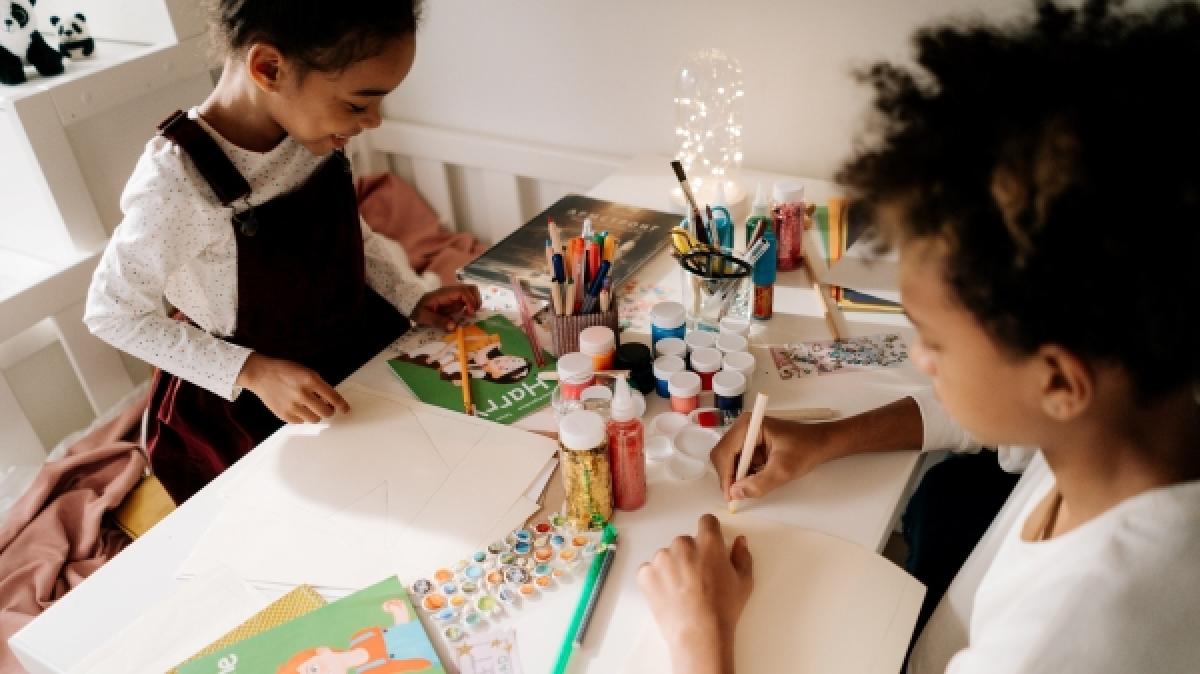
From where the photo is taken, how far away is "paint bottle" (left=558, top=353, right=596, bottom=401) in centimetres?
91

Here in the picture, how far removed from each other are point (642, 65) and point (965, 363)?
112cm

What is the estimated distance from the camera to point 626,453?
0.78 metres

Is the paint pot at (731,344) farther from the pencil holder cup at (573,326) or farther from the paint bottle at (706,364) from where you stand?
the pencil holder cup at (573,326)

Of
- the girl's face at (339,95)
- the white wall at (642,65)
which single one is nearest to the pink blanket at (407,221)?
the white wall at (642,65)

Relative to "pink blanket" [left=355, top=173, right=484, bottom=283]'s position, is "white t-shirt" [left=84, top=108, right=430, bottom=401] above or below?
above

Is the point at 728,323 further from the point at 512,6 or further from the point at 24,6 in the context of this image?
the point at 24,6

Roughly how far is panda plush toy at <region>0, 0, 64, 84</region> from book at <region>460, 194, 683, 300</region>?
0.78 m

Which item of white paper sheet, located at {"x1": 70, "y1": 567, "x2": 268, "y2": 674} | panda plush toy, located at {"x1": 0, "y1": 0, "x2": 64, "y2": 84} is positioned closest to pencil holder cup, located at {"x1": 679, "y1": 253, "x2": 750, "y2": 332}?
white paper sheet, located at {"x1": 70, "y1": 567, "x2": 268, "y2": 674}

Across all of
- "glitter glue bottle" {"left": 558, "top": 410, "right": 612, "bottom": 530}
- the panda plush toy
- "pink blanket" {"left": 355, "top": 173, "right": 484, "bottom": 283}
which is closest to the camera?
"glitter glue bottle" {"left": 558, "top": 410, "right": 612, "bottom": 530}

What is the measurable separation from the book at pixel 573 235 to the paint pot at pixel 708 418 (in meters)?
0.29

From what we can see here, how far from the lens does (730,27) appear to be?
143 centimetres

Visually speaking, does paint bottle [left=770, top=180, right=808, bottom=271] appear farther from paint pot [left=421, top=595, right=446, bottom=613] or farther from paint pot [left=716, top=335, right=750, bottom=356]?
paint pot [left=421, top=595, right=446, bottom=613]

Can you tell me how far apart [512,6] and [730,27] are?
0.43 meters

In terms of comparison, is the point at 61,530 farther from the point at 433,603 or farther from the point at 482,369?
the point at 433,603
